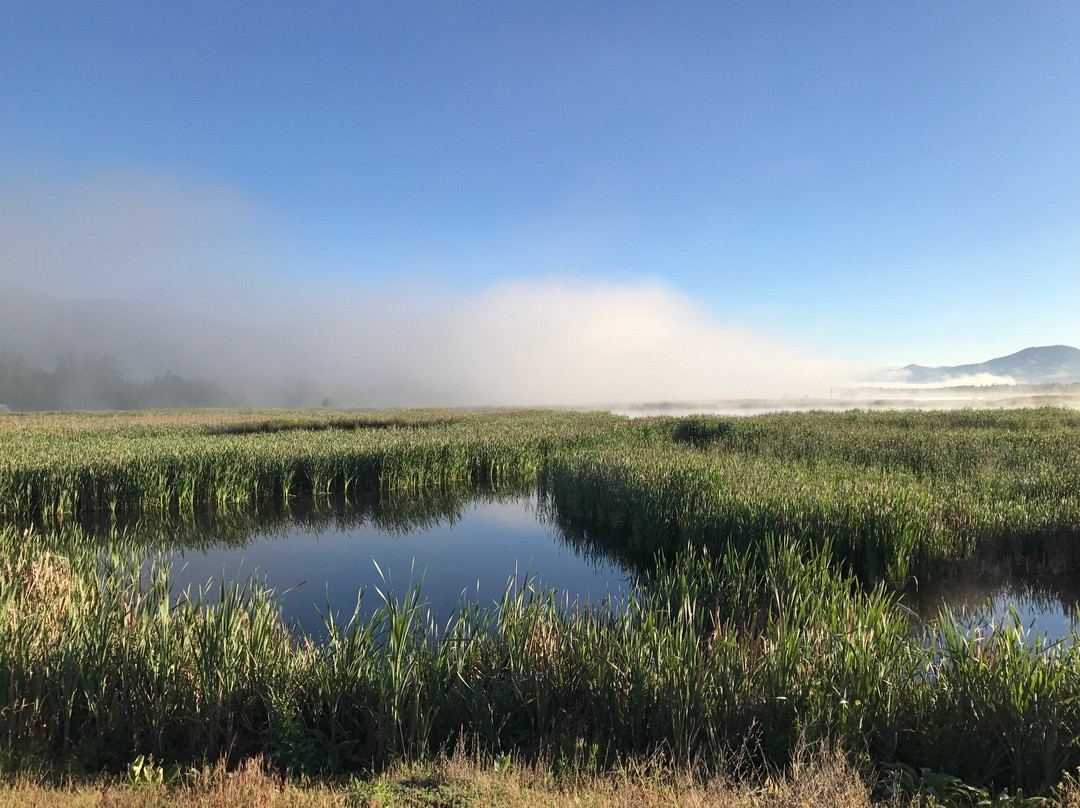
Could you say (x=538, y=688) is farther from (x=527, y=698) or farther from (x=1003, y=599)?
(x=1003, y=599)

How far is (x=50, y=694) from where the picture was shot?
4219 millimetres

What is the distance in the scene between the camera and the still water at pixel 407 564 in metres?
9.16

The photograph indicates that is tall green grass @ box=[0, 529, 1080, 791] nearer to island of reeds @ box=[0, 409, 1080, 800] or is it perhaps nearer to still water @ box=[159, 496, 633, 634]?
island of reeds @ box=[0, 409, 1080, 800]

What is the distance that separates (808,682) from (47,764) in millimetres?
5145

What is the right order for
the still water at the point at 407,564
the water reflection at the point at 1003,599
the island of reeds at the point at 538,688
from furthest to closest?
1. the still water at the point at 407,564
2. the water reflection at the point at 1003,599
3. the island of reeds at the point at 538,688

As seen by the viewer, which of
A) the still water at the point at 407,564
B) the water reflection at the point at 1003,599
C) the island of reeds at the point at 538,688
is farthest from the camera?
the still water at the point at 407,564

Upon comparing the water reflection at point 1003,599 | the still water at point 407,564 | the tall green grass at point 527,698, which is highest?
the tall green grass at point 527,698

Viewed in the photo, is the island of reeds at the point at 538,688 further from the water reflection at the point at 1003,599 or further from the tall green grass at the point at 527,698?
the water reflection at the point at 1003,599

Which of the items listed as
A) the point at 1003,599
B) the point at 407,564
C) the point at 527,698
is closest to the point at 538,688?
the point at 527,698

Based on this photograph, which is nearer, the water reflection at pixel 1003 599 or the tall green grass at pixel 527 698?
the tall green grass at pixel 527 698

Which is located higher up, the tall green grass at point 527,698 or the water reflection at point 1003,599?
the tall green grass at point 527,698

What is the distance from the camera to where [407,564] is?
1132cm

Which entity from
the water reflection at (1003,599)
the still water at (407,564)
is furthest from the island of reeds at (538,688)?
the still water at (407,564)

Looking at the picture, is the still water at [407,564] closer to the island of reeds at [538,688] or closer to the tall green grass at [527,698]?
the island of reeds at [538,688]
